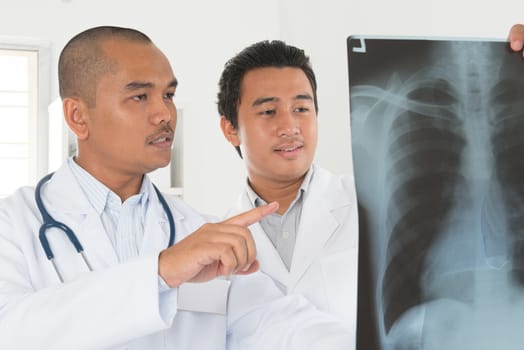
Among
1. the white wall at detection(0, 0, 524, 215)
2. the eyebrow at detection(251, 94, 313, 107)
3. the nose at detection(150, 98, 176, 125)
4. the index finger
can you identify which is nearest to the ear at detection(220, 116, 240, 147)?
the eyebrow at detection(251, 94, 313, 107)

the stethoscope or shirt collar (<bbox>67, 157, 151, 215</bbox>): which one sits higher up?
shirt collar (<bbox>67, 157, 151, 215</bbox>)

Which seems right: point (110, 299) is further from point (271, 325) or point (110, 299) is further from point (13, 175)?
point (13, 175)

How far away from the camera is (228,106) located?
1369mm

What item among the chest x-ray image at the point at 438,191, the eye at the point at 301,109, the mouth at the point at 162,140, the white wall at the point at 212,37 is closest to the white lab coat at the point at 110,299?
the mouth at the point at 162,140

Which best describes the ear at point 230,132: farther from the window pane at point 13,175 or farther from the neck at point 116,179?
the window pane at point 13,175

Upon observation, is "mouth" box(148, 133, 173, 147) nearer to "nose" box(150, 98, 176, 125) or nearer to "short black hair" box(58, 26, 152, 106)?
"nose" box(150, 98, 176, 125)

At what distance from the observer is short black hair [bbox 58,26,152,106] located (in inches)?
36.9

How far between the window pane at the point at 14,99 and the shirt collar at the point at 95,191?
1.91 metres

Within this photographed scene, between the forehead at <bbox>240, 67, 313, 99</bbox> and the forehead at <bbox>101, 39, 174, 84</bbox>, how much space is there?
1.22 ft

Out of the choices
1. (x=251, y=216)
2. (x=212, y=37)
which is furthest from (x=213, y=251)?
(x=212, y=37)

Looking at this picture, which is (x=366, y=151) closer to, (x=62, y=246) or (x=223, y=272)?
(x=223, y=272)

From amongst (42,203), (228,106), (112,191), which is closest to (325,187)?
(228,106)

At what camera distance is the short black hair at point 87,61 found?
938mm

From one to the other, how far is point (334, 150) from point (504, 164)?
1717 mm
